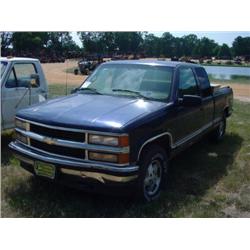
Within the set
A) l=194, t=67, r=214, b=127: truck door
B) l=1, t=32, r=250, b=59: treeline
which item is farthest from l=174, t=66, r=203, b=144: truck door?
l=1, t=32, r=250, b=59: treeline

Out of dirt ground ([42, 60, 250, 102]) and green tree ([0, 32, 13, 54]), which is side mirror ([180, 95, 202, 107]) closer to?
green tree ([0, 32, 13, 54])

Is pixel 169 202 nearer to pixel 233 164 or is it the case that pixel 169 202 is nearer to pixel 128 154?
pixel 128 154

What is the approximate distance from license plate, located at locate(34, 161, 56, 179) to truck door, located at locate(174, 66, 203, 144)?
72.9 inches

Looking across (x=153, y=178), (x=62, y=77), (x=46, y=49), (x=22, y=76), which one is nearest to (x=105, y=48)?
(x=46, y=49)

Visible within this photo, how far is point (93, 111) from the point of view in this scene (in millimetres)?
4328

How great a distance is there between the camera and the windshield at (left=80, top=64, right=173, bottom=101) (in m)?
5.07

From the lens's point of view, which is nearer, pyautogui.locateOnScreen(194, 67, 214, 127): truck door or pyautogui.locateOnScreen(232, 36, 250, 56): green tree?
pyautogui.locateOnScreen(194, 67, 214, 127): truck door

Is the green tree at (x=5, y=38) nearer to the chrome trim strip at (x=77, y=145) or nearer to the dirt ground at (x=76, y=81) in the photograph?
the dirt ground at (x=76, y=81)

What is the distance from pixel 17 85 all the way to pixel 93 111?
331cm

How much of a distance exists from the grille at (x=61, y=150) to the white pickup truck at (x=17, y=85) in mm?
2710

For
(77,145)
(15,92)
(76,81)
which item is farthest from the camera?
(76,81)

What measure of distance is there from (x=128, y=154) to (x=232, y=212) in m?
1.59

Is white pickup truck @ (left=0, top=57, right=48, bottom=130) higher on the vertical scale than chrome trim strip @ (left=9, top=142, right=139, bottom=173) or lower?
higher

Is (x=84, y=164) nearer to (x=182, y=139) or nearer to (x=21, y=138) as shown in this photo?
(x=21, y=138)
